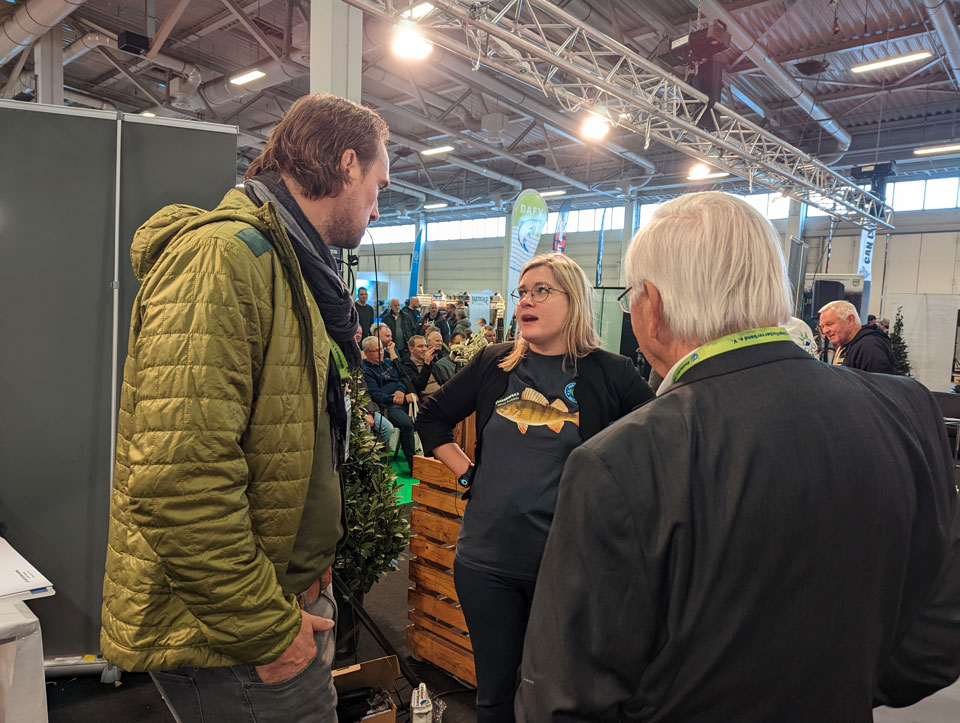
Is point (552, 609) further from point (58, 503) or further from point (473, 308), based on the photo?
point (473, 308)

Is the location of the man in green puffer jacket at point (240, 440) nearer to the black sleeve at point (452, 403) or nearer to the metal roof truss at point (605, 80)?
the black sleeve at point (452, 403)

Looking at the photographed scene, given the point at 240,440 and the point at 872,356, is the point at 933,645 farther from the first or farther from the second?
the point at 872,356

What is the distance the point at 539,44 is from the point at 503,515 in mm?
5969

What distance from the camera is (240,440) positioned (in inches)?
38.8

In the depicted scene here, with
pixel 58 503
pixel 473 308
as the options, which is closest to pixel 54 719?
pixel 58 503

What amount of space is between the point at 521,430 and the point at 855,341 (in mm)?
4551

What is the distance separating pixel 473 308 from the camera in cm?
1076

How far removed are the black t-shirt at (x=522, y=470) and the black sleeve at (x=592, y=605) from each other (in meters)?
0.94

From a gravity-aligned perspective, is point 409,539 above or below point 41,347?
below

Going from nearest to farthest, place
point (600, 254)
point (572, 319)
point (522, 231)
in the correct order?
1. point (572, 319)
2. point (522, 231)
3. point (600, 254)

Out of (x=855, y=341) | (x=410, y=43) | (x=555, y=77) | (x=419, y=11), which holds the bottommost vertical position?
(x=855, y=341)

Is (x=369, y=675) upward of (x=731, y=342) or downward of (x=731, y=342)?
downward

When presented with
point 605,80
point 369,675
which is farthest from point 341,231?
point 605,80

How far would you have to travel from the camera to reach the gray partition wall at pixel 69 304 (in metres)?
2.42
